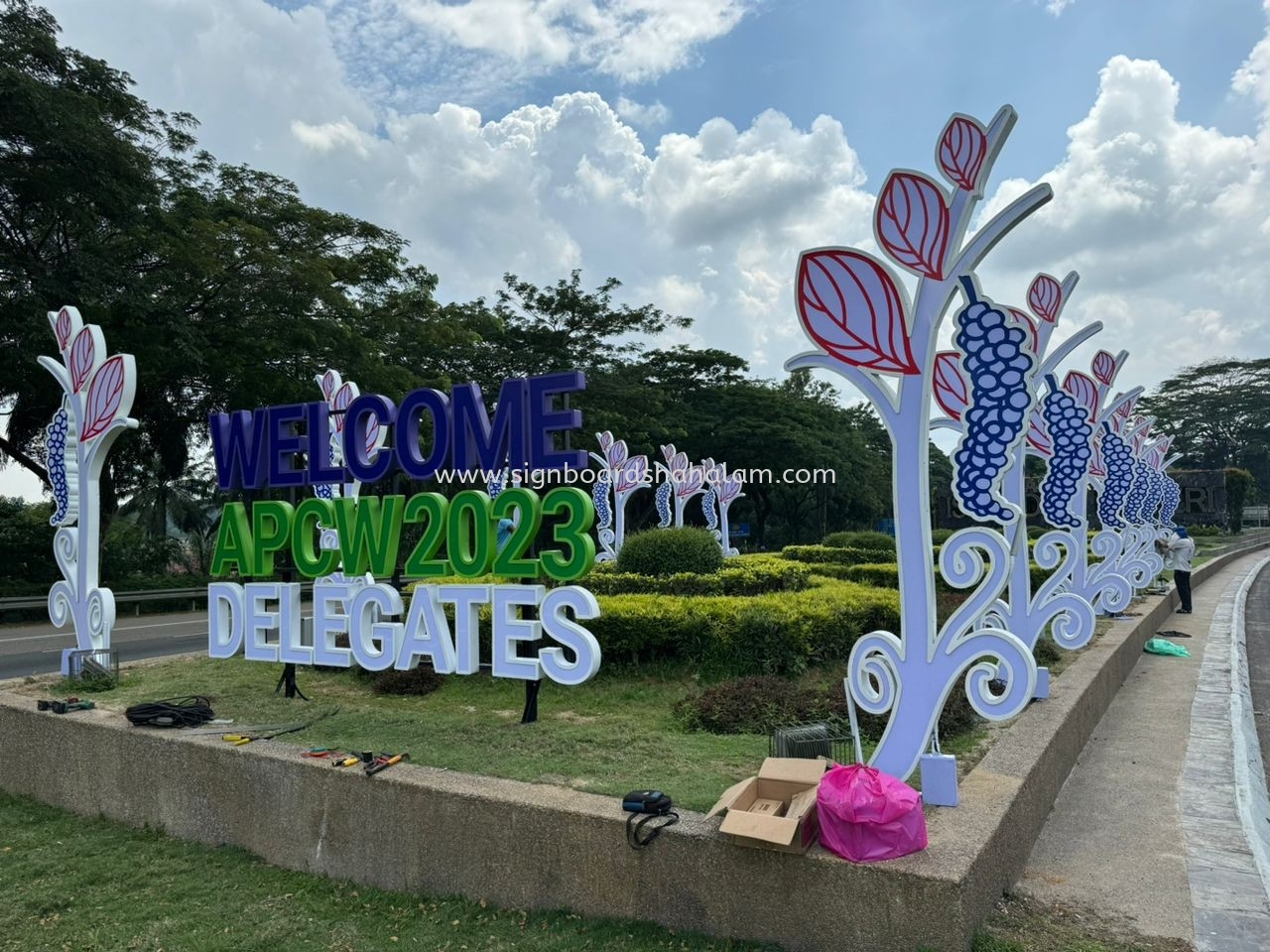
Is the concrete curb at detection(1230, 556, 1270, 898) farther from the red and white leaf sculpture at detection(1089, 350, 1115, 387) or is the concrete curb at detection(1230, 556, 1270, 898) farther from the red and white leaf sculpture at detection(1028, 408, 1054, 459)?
the red and white leaf sculpture at detection(1089, 350, 1115, 387)

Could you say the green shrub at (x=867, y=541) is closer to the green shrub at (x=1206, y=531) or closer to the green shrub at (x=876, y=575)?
the green shrub at (x=876, y=575)

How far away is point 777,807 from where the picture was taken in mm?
3596

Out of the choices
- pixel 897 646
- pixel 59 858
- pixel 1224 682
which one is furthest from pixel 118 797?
pixel 1224 682

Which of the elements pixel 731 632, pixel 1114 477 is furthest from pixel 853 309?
pixel 1114 477

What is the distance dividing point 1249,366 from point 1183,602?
50.3 m

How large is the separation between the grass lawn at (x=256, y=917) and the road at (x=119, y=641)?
7.41 m

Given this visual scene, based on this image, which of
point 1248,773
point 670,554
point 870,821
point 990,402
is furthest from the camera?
point 670,554

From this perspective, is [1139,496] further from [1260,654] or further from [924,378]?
[924,378]

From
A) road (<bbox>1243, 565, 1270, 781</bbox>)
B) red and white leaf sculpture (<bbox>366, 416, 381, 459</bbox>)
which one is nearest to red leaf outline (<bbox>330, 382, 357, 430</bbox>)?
red and white leaf sculpture (<bbox>366, 416, 381, 459</bbox>)

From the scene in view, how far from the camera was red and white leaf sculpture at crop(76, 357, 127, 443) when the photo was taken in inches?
306

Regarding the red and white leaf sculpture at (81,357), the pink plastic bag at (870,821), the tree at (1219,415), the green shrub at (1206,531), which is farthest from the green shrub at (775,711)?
the tree at (1219,415)

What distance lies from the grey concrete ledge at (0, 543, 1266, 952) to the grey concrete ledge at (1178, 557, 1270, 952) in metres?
0.72

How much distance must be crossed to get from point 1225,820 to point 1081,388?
711cm

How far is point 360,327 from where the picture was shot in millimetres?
21469
